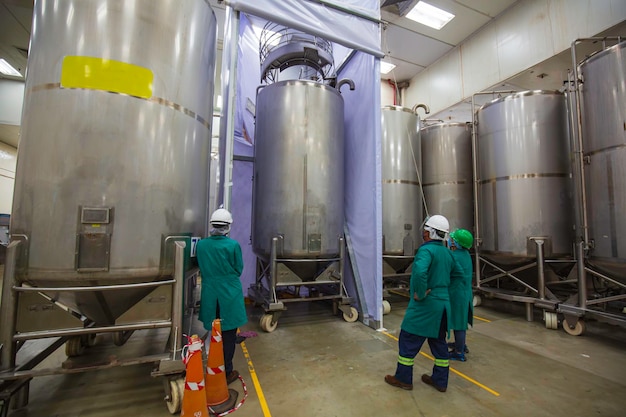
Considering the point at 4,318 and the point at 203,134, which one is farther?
the point at 203,134

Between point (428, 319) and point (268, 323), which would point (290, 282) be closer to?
point (268, 323)

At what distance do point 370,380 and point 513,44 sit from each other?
7949 mm

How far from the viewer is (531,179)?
16.4 ft

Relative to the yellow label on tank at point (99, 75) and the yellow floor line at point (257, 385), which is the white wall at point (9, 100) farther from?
the yellow floor line at point (257, 385)

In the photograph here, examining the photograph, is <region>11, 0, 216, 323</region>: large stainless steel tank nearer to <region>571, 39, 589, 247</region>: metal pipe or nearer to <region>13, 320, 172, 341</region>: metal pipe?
<region>13, 320, 172, 341</region>: metal pipe

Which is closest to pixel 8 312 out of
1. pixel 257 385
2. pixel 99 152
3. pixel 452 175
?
pixel 99 152

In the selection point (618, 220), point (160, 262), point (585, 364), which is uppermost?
point (618, 220)

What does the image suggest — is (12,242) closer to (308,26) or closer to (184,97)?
(184,97)

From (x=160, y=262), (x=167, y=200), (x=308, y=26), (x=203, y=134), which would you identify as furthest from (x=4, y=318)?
(x=308, y=26)

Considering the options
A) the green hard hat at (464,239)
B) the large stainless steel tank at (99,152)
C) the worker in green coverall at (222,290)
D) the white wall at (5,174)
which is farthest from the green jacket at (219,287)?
the white wall at (5,174)

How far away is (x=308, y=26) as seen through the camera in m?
4.09

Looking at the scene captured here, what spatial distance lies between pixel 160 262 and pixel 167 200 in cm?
52

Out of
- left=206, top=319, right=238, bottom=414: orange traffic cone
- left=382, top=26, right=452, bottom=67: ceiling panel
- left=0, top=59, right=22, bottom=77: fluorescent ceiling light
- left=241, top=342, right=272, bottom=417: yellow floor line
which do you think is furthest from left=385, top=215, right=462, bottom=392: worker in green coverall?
left=0, top=59, right=22, bottom=77: fluorescent ceiling light

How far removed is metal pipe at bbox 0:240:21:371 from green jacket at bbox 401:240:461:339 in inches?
123
